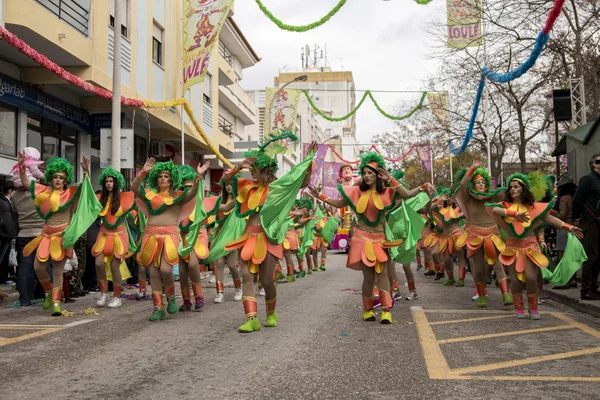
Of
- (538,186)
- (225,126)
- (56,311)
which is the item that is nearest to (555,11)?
(538,186)

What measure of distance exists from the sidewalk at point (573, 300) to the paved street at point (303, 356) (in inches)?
7.1

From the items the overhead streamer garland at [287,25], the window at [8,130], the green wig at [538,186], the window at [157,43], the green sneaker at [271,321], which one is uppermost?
the window at [157,43]

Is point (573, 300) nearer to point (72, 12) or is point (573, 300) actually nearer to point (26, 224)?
point (26, 224)

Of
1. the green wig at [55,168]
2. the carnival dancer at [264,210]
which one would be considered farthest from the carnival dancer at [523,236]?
the green wig at [55,168]

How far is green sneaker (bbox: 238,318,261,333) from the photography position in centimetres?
643

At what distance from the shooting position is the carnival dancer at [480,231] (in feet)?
29.1

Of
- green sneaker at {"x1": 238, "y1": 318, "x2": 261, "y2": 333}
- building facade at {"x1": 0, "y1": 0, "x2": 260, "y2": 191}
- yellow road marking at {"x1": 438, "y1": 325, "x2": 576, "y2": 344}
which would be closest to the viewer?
yellow road marking at {"x1": 438, "y1": 325, "x2": 576, "y2": 344}

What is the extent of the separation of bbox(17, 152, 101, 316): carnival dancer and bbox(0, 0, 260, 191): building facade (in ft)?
15.5

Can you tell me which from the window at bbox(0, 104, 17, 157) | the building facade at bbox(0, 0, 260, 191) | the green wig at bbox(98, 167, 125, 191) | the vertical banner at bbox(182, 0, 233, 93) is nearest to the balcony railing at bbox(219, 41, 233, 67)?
the building facade at bbox(0, 0, 260, 191)

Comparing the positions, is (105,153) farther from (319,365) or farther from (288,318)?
(319,365)

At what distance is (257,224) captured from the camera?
6895mm

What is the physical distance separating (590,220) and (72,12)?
41.0 feet

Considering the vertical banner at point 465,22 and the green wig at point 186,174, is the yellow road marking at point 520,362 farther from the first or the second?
the vertical banner at point 465,22

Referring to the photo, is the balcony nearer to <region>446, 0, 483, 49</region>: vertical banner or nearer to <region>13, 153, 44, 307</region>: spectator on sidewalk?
<region>446, 0, 483, 49</region>: vertical banner
